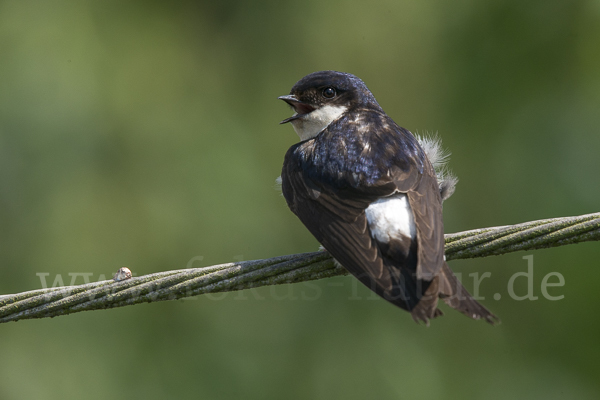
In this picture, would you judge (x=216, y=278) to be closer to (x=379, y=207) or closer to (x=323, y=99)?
(x=379, y=207)

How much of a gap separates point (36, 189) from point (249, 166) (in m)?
1.72

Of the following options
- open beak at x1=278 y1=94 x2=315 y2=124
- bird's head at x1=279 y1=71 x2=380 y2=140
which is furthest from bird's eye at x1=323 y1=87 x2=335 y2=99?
open beak at x1=278 y1=94 x2=315 y2=124

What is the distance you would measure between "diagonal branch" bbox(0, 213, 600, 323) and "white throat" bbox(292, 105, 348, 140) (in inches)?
51.7

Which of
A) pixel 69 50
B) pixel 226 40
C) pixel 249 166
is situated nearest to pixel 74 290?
pixel 249 166

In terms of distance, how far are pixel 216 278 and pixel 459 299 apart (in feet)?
2.76

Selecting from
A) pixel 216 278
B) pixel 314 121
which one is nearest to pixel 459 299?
pixel 216 278

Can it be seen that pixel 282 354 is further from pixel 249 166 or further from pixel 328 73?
pixel 328 73

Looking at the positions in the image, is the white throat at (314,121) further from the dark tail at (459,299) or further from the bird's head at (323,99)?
the dark tail at (459,299)

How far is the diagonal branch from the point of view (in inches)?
92.1

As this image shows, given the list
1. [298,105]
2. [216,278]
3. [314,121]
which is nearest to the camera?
[216,278]

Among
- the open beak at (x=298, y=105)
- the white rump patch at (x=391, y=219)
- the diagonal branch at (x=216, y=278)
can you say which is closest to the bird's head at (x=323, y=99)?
the open beak at (x=298, y=105)

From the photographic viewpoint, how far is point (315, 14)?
677 cm

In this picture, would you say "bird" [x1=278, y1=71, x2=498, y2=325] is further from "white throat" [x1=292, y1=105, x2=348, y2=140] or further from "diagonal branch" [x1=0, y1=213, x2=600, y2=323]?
"diagonal branch" [x1=0, y1=213, x2=600, y2=323]

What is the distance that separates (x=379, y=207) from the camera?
284 cm
